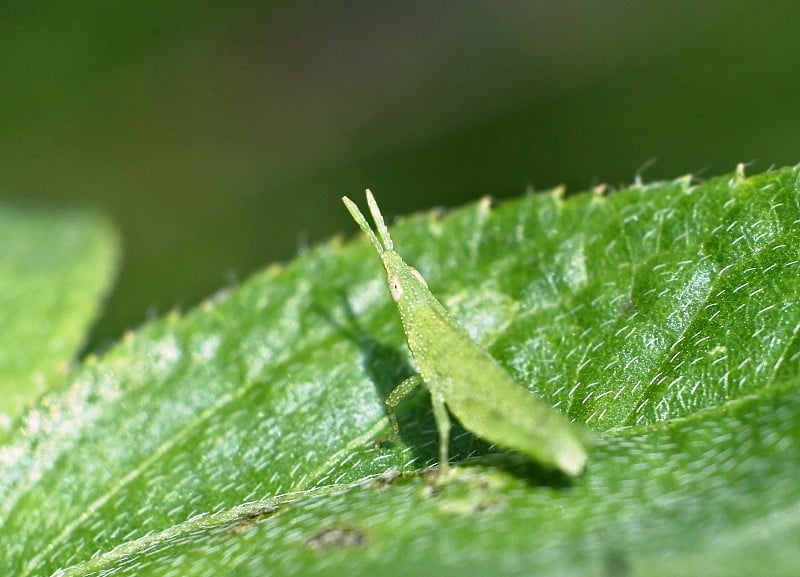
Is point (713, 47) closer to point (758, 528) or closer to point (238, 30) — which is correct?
point (238, 30)

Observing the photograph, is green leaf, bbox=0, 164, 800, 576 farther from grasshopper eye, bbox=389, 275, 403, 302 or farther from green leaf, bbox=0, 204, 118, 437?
grasshopper eye, bbox=389, 275, 403, 302

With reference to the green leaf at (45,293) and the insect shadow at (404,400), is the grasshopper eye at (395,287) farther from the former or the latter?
the green leaf at (45,293)

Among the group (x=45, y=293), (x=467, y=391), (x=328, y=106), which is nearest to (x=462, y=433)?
(x=467, y=391)

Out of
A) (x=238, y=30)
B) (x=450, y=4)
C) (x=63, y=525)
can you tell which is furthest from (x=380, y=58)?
(x=63, y=525)

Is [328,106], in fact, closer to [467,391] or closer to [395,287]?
[395,287]

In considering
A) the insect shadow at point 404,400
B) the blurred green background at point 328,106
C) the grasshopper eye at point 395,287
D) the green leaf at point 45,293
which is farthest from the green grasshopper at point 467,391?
the blurred green background at point 328,106

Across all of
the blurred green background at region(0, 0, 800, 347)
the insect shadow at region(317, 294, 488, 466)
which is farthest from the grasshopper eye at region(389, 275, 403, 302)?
the blurred green background at region(0, 0, 800, 347)
